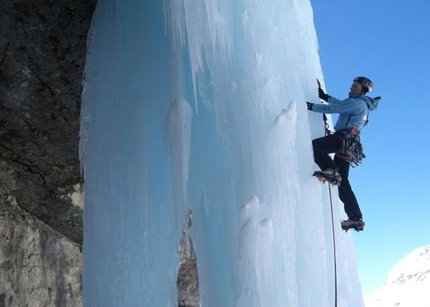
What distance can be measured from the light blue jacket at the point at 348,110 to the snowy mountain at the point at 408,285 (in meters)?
43.6

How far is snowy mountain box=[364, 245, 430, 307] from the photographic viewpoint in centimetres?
4759

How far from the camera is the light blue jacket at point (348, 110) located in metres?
4.24

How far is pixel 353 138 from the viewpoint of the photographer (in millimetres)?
4293

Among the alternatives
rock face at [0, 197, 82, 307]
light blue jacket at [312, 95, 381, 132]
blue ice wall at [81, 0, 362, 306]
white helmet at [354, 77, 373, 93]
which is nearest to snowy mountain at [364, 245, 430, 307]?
rock face at [0, 197, 82, 307]

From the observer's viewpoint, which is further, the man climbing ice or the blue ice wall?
the man climbing ice

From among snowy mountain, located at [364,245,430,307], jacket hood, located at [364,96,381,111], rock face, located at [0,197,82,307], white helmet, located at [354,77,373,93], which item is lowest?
rock face, located at [0,197,82,307]

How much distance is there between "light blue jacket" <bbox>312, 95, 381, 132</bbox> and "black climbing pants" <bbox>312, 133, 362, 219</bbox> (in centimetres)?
22

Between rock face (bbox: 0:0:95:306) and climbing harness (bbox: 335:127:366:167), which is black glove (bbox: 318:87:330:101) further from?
rock face (bbox: 0:0:95:306)

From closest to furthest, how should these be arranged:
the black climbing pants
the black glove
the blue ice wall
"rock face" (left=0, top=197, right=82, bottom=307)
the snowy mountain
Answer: the blue ice wall, the black climbing pants, the black glove, "rock face" (left=0, top=197, right=82, bottom=307), the snowy mountain

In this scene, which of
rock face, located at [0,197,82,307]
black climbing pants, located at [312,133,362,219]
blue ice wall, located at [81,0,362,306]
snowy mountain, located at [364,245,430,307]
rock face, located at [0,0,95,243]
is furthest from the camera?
snowy mountain, located at [364,245,430,307]

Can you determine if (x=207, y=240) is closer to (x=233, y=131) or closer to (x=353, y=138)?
(x=233, y=131)

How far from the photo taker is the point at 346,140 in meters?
4.21

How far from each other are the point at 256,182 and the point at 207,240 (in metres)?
0.60

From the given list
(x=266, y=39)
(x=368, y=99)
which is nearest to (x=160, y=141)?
(x=266, y=39)
